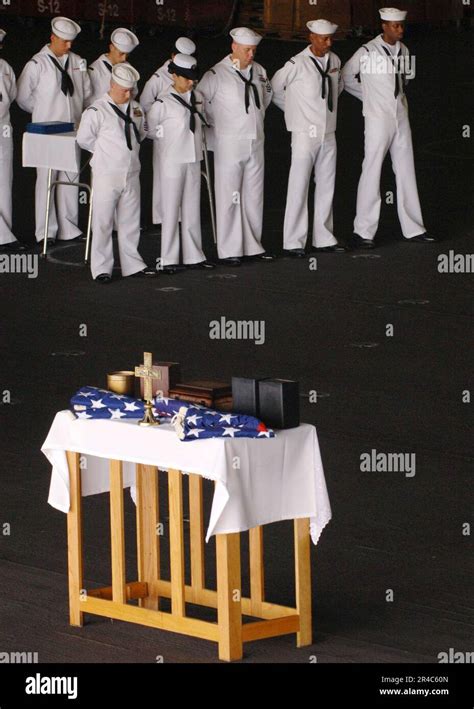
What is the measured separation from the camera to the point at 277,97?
45.0 ft

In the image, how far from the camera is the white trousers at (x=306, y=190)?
1373 cm

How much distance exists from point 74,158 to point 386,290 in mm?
2889

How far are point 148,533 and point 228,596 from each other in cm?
80

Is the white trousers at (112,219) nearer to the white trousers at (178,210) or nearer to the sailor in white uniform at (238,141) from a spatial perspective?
the white trousers at (178,210)

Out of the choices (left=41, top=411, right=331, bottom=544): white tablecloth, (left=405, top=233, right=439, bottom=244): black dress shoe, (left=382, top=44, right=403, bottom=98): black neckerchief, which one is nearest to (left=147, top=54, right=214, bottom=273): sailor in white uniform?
(left=382, top=44, right=403, bottom=98): black neckerchief

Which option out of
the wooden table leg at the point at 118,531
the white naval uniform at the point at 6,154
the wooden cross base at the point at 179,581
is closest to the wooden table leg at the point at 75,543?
the wooden cross base at the point at 179,581

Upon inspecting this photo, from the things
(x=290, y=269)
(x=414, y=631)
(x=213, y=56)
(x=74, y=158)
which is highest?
(x=213, y=56)

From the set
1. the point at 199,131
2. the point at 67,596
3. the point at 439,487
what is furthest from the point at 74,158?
the point at 67,596

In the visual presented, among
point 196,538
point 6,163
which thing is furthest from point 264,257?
Answer: point 196,538

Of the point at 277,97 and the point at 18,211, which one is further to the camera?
the point at 18,211

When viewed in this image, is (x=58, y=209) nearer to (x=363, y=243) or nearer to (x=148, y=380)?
(x=363, y=243)

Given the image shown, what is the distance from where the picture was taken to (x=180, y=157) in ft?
42.5

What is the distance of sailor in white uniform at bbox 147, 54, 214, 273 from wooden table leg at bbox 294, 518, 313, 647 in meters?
7.32

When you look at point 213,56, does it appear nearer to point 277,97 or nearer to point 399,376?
point 277,97
